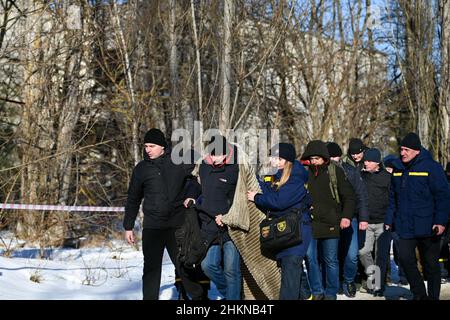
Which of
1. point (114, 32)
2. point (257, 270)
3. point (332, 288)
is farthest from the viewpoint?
point (114, 32)

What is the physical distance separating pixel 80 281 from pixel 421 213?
4.60 m

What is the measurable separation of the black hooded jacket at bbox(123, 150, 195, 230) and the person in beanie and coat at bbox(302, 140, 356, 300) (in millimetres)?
1750

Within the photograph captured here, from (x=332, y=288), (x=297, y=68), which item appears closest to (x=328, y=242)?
(x=332, y=288)

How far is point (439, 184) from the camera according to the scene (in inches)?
299

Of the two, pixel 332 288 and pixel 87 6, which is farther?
pixel 87 6

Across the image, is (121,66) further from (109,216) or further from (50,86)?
(109,216)

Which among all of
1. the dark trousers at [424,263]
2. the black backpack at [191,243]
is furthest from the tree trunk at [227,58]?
the black backpack at [191,243]

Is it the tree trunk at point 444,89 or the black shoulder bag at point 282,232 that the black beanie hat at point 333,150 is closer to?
the black shoulder bag at point 282,232

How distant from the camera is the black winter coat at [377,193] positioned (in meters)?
9.74

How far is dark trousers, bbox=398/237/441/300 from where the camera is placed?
7.70 m

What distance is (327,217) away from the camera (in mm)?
8398

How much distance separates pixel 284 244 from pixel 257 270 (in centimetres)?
80

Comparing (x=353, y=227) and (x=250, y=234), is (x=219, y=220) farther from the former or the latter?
(x=353, y=227)

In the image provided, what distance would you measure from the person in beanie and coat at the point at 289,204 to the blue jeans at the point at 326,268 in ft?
5.04
